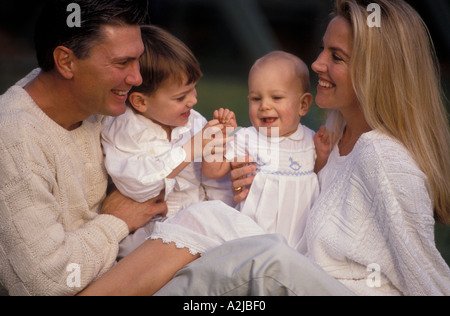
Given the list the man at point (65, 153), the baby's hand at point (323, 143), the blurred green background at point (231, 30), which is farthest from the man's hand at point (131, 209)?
the blurred green background at point (231, 30)

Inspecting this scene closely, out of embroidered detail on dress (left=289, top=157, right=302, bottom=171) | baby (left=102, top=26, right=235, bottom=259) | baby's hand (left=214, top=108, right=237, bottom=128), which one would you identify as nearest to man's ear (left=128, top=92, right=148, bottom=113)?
baby (left=102, top=26, right=235, bottom=259)

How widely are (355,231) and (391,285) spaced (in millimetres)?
234

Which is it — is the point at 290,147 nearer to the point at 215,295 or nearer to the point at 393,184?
the point at 393,184

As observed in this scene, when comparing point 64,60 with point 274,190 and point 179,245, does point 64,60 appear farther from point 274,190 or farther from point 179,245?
point 274,190

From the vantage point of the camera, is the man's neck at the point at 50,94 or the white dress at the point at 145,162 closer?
the man's neck at the point at 50,94

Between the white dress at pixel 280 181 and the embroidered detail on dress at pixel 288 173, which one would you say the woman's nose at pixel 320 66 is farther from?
the embroidered detail on dress at pixel 288 173

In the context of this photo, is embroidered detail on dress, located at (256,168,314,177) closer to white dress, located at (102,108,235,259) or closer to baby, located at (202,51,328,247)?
baby, located at (202,51,328,247)

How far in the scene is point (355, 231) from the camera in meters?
1.87

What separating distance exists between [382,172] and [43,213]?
3.83 feet

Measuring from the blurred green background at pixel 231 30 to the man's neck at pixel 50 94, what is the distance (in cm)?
543

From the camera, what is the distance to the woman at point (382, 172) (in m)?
1.76

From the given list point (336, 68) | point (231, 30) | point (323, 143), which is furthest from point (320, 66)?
A: point (231, 30)

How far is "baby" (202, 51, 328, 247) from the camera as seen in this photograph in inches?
87.9
